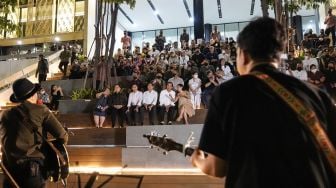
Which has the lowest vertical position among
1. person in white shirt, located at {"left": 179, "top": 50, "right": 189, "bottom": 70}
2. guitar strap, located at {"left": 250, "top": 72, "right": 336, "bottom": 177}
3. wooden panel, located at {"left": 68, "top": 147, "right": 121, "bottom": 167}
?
wooden panel, located at {"left": 68, "top": 147, "right": 121, "bottom": 167}

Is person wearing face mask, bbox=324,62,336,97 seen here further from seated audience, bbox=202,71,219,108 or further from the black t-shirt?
the black t-shirt

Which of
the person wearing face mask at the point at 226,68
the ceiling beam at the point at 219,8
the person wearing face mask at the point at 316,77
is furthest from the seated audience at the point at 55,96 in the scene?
the ceiling beam at the point at 219,8

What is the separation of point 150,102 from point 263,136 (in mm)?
7981

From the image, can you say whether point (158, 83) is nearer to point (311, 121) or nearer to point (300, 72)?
point (300, 72)

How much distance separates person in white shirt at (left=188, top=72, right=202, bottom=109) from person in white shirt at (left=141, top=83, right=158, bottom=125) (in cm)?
87

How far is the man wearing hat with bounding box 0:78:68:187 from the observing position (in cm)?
307

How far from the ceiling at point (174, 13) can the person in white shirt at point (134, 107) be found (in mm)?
10324

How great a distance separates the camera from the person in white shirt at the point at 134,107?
9.27 m

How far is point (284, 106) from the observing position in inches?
55.4

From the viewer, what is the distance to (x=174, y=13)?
2169 cm

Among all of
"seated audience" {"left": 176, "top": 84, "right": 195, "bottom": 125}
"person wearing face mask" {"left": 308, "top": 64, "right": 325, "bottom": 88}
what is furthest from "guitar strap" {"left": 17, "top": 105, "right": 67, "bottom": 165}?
"person wearing face mask" {"left": 308, "top": 64, "right": 325, "bottom": 88}

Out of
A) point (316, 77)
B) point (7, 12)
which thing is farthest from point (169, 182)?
point (316, 77)

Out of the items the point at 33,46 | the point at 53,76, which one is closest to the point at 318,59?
the point at 53,76

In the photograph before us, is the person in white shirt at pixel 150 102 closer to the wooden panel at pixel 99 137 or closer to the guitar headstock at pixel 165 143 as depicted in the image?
the wooden panel at pixel 99 137
